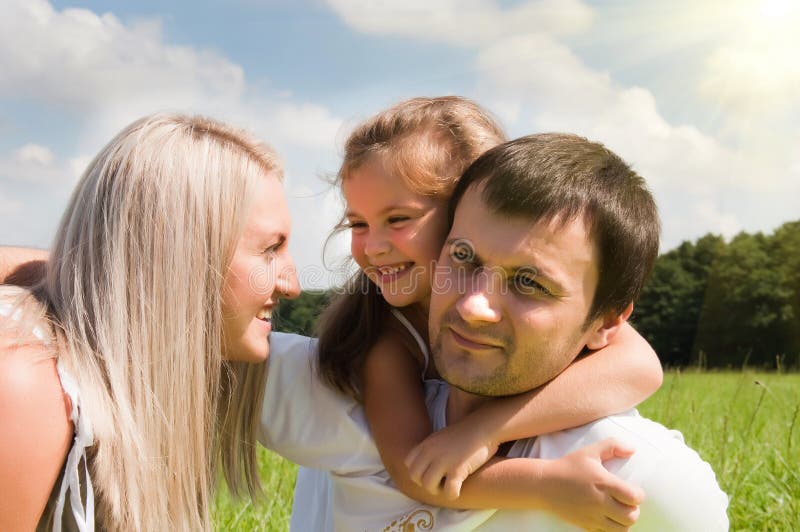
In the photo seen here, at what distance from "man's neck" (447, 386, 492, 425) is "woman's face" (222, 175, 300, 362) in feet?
2.16

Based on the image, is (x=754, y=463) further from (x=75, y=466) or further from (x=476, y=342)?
(x=75, y=466)

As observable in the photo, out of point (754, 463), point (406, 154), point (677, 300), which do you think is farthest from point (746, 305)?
point (406, 154)

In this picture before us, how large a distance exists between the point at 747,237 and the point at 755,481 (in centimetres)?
4551

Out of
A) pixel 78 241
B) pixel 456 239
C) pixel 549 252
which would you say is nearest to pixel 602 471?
pixel 549 252

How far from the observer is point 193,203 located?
7.97 ft

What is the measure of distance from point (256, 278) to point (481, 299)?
783 mm

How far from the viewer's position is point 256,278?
2594 mm

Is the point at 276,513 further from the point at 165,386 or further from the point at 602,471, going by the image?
the point at 602,471

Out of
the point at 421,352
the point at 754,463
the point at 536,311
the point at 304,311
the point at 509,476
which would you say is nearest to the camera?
the point at 509,476

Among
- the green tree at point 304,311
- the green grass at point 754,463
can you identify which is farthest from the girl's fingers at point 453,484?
the green grass at point 754,463

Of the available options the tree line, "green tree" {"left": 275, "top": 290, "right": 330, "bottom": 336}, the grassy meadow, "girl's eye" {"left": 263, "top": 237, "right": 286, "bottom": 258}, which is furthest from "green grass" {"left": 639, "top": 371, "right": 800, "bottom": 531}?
the tree line

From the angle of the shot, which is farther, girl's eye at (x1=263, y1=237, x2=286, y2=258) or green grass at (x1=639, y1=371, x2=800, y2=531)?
green grass at (x1=639, y1=371, x2=800, y2=531)

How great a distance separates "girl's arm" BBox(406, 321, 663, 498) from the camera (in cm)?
228

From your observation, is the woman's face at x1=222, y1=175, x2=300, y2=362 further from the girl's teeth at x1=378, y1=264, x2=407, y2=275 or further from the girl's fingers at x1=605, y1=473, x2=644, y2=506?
the girl's fingers at x1=605, y1=473, x2=644, y2=506
